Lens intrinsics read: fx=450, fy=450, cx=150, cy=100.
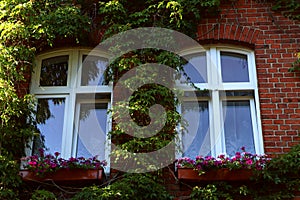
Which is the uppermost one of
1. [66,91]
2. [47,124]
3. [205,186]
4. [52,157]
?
[66,91]

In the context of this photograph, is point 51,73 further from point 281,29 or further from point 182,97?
point 281,29

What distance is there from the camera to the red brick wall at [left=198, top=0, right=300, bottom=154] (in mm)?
5652

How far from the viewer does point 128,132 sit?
559cm

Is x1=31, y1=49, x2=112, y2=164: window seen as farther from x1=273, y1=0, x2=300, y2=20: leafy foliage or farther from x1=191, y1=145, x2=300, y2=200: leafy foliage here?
x1=273, y1=0, x2=300, y2=20: leafy foliage

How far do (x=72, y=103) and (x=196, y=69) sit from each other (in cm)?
179

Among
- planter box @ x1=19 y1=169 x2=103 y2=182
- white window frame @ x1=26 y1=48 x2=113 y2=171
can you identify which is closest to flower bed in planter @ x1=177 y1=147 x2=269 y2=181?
planter box @ x1=19 y1=169 x2=103 y2=182

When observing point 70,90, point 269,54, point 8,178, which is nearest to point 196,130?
point 269,54

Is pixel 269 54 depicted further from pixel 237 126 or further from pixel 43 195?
pixel 43 195

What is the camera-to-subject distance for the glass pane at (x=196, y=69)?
246 inches

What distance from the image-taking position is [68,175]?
17.2 ft

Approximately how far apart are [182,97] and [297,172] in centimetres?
171

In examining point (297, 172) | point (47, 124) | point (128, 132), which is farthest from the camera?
point (47, 124)

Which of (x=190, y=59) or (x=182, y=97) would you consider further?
(x=190, y=59)

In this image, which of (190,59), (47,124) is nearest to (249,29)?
(190,59)
